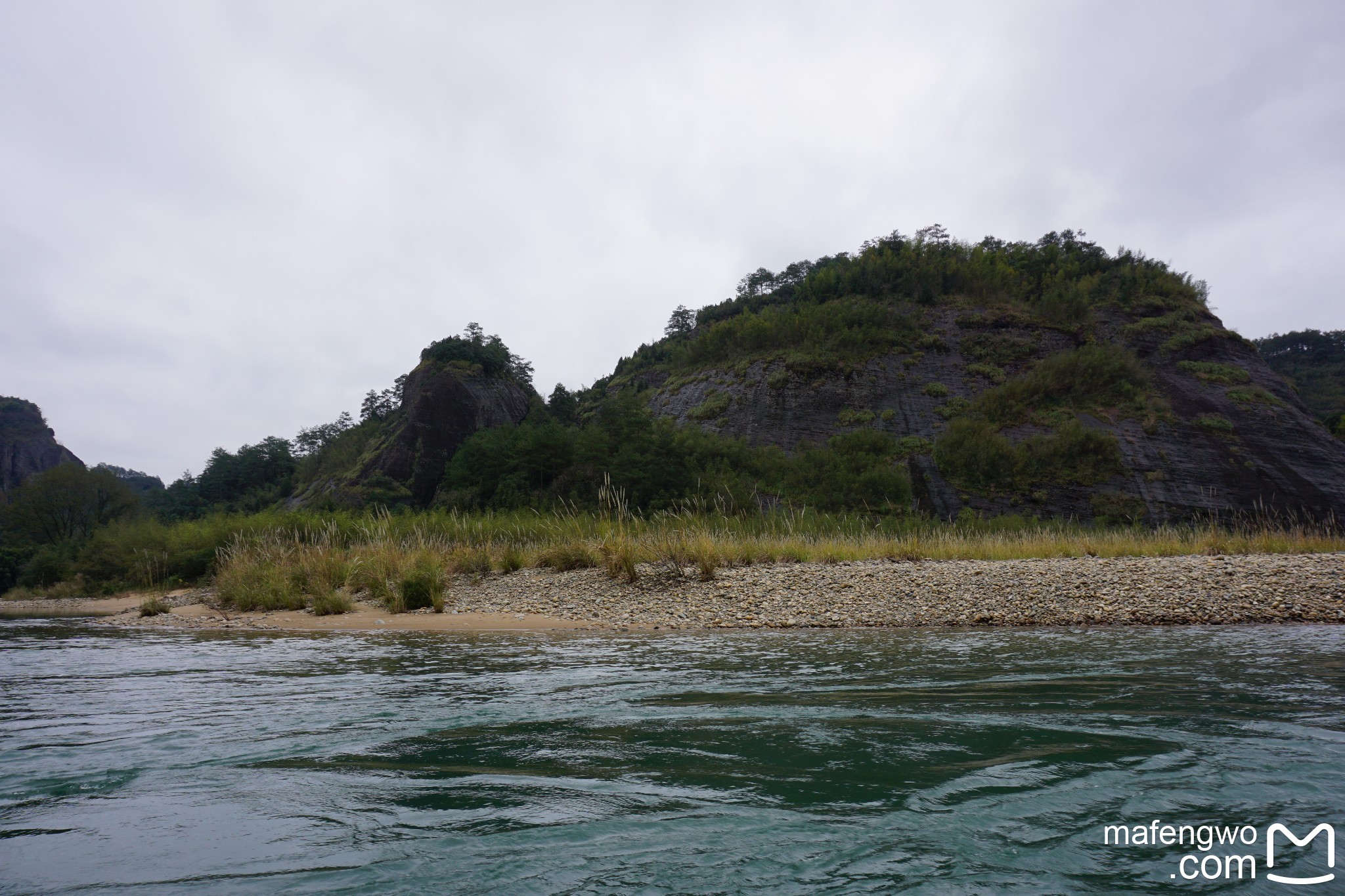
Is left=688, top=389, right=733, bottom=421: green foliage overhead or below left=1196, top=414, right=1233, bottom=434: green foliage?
overhead

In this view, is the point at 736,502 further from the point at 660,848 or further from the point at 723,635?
the point at 660,848

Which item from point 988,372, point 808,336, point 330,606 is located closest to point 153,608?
point 330,606

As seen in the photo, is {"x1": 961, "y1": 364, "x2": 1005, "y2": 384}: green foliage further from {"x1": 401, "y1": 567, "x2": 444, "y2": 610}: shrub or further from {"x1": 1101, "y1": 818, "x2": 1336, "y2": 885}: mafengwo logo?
{"x1": 1101, "y1": 818, "x2": 1336, "y2": 885}: mafengwo logo

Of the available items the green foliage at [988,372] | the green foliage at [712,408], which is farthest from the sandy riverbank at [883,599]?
Answer: the green foliage at [988,372]

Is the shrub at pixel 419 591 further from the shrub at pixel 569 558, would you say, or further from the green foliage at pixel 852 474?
the green foliage at pixel 852 474

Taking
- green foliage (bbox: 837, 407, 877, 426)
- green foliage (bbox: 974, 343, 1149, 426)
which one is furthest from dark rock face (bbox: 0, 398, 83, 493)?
green foliage (bbox: 974, 343, 1149, 426)

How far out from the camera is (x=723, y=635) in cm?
1005

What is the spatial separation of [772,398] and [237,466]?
171ft

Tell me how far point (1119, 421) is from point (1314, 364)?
192 ft

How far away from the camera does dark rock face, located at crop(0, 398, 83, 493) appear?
88.1 meters

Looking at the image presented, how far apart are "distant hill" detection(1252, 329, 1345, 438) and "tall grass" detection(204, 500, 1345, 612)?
47042 millimetres

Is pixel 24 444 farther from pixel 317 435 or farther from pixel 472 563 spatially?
pixel 472 563

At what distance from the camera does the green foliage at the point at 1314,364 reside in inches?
2515

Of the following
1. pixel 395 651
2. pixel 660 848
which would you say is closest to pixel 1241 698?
pixel 660 848
